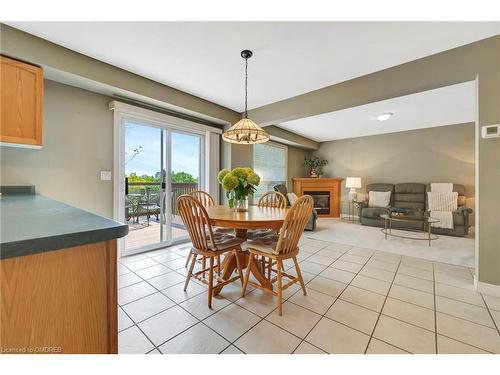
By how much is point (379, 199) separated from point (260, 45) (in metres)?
4.82

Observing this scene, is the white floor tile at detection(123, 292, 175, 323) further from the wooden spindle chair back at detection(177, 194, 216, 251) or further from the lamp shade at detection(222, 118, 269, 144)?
the lamp shade at detection(222, 118, 269, 144)

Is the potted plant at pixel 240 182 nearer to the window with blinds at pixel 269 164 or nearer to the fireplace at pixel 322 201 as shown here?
the window with blinds at pixel 269 164

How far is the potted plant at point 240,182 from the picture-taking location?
7.03 ft

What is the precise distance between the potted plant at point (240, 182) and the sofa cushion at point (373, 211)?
4005mm

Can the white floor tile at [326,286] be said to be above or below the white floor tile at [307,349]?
above

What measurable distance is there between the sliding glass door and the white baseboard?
3.78 m

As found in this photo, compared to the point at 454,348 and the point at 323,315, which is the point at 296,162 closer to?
the point at 323,315

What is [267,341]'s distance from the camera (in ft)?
4.44

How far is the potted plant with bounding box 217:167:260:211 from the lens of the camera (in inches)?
84.4

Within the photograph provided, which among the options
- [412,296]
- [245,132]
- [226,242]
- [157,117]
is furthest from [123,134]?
[412,296]

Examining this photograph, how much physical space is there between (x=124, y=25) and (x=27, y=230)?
6.46ft

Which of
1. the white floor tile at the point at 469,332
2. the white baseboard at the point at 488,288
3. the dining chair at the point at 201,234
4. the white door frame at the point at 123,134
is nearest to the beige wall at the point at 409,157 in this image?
the white baseboard at the point at 488,288
